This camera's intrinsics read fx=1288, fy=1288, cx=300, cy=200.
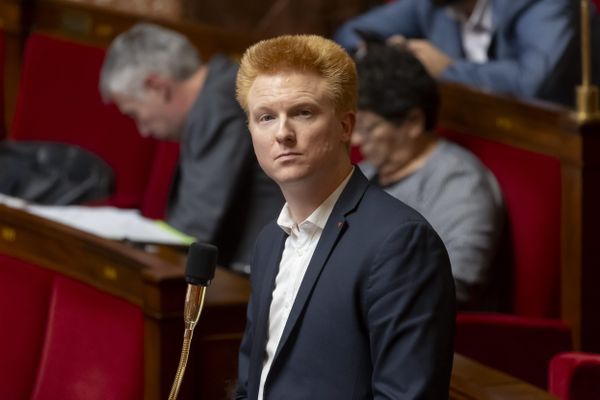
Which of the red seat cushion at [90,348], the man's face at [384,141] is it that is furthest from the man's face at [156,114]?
the red seat cushion at [90,348]

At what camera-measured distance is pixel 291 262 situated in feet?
2.27

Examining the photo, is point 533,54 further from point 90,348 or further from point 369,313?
point 369,313

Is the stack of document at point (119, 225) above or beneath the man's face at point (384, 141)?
beneath

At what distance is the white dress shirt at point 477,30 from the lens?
5.12 feet

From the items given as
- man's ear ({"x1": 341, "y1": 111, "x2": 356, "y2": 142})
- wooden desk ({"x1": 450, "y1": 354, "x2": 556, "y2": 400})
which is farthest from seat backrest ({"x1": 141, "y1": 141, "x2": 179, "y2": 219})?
man's ear ({"x1": 341, "y1": 111, "x2": 356, "y2": 142})

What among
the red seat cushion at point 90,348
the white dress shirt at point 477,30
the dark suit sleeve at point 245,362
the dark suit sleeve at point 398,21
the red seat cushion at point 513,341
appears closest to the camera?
the dark suit sleeve at point 245,362

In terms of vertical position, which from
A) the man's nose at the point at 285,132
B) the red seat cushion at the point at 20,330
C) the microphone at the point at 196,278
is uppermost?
the man's nose at the point at 285,132

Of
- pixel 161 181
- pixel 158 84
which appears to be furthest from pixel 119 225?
pixel 161 181

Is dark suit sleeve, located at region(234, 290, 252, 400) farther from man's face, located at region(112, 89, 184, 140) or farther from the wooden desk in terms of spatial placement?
man's face, located at region(112, 89, 184, 140)

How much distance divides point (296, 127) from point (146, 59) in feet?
2.76

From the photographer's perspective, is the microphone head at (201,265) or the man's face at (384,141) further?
the man's face at (384,141)

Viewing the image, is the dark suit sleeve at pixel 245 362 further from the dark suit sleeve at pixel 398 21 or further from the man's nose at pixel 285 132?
the dark suit sleeve at pixel 398 21

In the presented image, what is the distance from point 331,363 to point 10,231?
0.49 meters

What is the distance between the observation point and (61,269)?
1021mm
